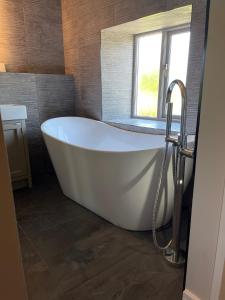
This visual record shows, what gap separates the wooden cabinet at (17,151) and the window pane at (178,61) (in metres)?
1.60

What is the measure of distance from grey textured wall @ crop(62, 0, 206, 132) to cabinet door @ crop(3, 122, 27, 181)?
905 mm

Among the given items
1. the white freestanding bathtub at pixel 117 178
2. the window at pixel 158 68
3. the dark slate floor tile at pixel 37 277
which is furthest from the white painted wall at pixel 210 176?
the window at pixel 158 68

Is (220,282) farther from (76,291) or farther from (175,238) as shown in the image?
(76,291)

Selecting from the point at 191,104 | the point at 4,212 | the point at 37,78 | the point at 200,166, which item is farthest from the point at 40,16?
the point at 4,212

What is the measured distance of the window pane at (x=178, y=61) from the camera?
2.17m

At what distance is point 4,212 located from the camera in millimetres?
440

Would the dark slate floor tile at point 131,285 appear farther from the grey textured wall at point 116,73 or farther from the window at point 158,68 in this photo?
the grey textured wall at point 116,73

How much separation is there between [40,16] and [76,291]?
2.87m

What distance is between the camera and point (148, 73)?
2.53 meters

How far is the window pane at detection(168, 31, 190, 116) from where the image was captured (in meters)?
2.17

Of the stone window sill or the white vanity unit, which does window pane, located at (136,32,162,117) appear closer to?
the stone window sill

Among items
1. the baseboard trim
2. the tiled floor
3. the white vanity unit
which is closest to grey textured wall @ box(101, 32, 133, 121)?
the white vanity unit

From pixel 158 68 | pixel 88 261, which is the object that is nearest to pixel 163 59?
pixel 158 68

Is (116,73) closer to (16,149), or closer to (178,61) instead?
(178,61)
